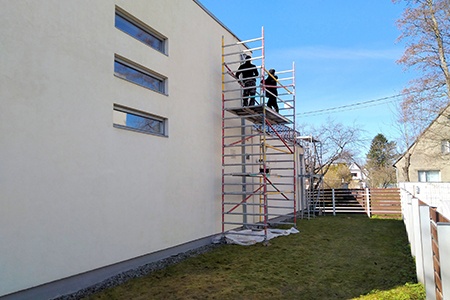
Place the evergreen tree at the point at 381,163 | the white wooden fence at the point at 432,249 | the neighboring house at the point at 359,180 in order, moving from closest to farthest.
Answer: the white wooden fence at the point at 432,249 → the evergreen tree at the point at 381,163 → the neighboring house at the point at 359,180

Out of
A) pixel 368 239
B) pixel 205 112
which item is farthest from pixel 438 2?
pixel 205 112

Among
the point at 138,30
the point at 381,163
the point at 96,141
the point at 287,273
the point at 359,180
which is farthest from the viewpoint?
the point at 381,163

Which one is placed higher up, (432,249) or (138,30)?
(138,30)

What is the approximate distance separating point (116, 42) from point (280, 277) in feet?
14.6

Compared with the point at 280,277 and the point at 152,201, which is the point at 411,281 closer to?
the point at 280,277

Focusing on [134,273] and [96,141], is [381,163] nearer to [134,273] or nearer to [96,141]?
[134,273]

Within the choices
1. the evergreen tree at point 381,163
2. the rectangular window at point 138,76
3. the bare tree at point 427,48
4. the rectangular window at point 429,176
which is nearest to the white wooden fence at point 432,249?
the rectangular window at point 138,76

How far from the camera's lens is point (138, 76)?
16.9ft

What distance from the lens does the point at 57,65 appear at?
3686 mm

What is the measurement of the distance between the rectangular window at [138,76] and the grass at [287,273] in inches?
126

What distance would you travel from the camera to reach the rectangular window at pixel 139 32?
16.1 feet

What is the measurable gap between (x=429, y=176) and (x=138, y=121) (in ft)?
68.6

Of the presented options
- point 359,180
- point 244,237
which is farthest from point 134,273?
point 359,180

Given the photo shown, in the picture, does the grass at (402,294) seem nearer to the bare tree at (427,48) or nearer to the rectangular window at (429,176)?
the bare tree at (427,48)
